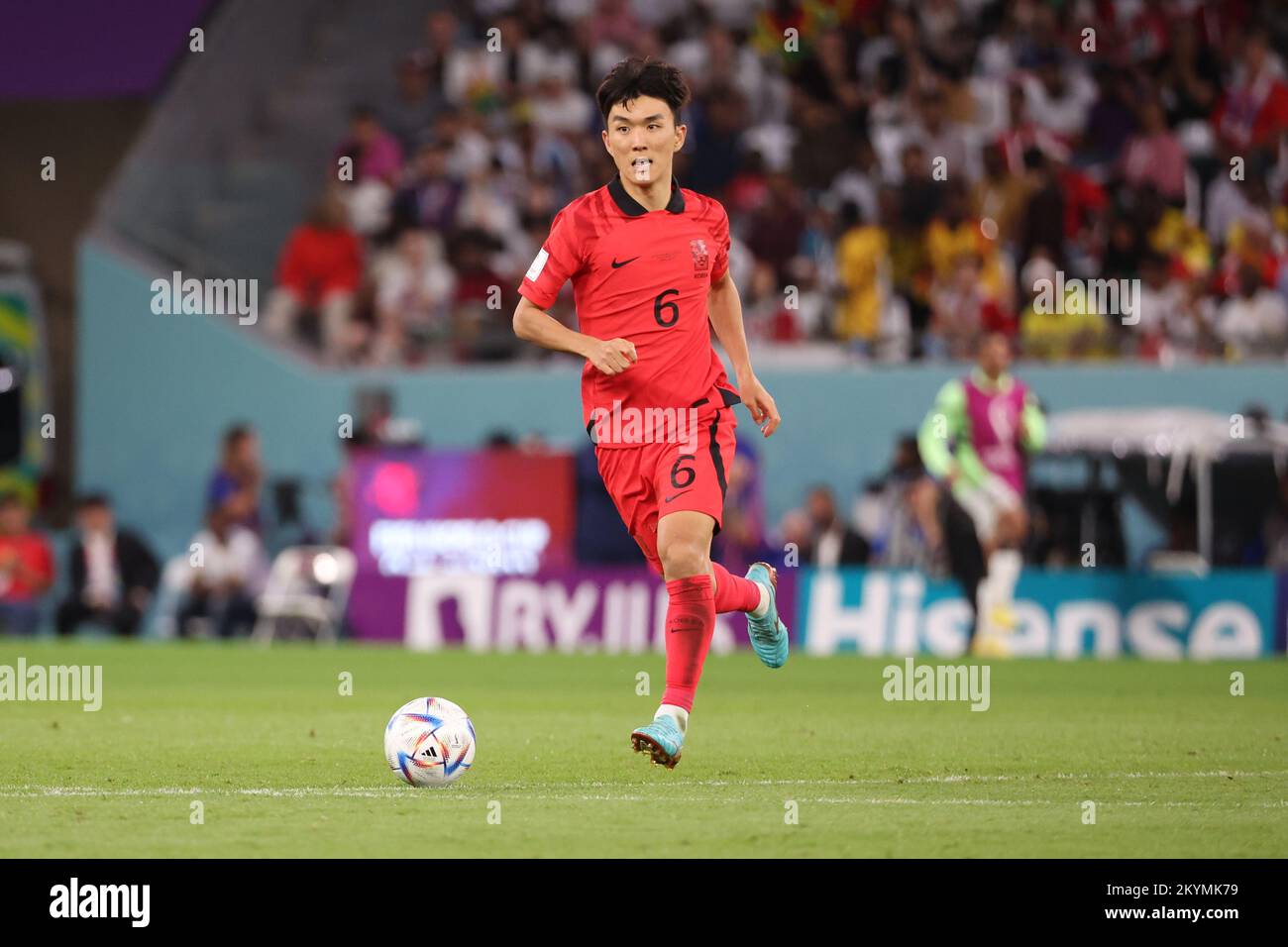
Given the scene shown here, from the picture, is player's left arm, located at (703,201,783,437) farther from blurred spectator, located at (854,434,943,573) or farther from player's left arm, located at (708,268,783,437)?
blurred spectator, located at (854,434,943,573)

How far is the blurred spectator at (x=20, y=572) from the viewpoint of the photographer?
20109 millimetres

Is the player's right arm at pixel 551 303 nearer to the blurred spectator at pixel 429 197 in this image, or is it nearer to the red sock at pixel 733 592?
the red sock at pixel 733 592

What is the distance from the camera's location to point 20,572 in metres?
20.1

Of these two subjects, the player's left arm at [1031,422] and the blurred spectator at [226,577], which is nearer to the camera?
A: the player's left arm at [1031,422]

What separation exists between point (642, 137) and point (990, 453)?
7.99 m

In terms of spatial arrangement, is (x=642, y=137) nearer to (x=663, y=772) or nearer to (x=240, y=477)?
(x=663, y=772)

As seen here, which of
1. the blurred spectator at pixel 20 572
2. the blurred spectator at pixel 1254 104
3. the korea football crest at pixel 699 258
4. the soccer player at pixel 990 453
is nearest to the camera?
the korea football crest at pixel 699 258

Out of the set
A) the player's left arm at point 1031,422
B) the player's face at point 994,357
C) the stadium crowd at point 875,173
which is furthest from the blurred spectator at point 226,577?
the player's left arm at point 1031,422

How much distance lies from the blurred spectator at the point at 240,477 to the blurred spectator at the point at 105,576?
92 cm

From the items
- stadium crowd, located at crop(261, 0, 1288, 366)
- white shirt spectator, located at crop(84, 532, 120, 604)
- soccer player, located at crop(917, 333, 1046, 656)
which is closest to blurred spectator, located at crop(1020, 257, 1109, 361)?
stadium crowd, located at crop(261, 0, 1288, 366)

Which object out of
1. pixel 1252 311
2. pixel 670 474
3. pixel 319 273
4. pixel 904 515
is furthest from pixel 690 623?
pixel 319 273

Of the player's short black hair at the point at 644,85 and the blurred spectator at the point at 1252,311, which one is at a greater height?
the blurred spectator at the point at 1252,311

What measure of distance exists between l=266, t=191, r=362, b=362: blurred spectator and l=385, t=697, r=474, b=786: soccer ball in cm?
1444

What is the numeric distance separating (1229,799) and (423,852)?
2943 millimetres
